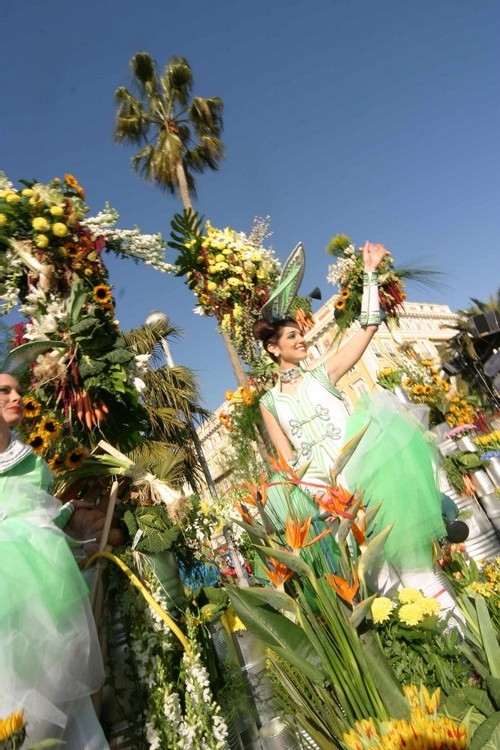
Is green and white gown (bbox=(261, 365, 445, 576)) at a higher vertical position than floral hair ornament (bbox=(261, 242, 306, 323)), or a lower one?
lower

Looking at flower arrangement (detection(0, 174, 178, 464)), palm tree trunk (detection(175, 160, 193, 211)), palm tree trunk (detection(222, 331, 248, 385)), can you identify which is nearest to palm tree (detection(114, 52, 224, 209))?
palm tree trunk (detection(175, 160, 193, 211))

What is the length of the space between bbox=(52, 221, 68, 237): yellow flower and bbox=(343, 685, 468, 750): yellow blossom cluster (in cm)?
247

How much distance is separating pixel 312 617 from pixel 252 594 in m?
0.18

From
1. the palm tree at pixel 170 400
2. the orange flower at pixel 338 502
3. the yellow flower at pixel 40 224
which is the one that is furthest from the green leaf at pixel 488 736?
the palm tree at pixel 170 400

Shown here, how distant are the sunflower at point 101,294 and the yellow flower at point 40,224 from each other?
410mm

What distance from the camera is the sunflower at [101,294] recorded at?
8.02 ft

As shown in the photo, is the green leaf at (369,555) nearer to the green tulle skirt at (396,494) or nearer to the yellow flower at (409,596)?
the green tulle skirt at (396,494)

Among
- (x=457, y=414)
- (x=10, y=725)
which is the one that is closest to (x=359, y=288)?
(x=10, y=725)

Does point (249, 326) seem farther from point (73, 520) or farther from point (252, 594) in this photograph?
point (252, 594)

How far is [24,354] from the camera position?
2201 mm

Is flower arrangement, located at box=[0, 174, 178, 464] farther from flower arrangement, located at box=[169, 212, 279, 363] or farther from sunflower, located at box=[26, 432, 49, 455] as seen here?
flower arrangement, located at box=[169, 212, 279, 363]

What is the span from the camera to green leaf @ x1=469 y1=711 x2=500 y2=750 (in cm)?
111

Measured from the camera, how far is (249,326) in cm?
355

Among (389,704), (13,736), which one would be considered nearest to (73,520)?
(13,736)
